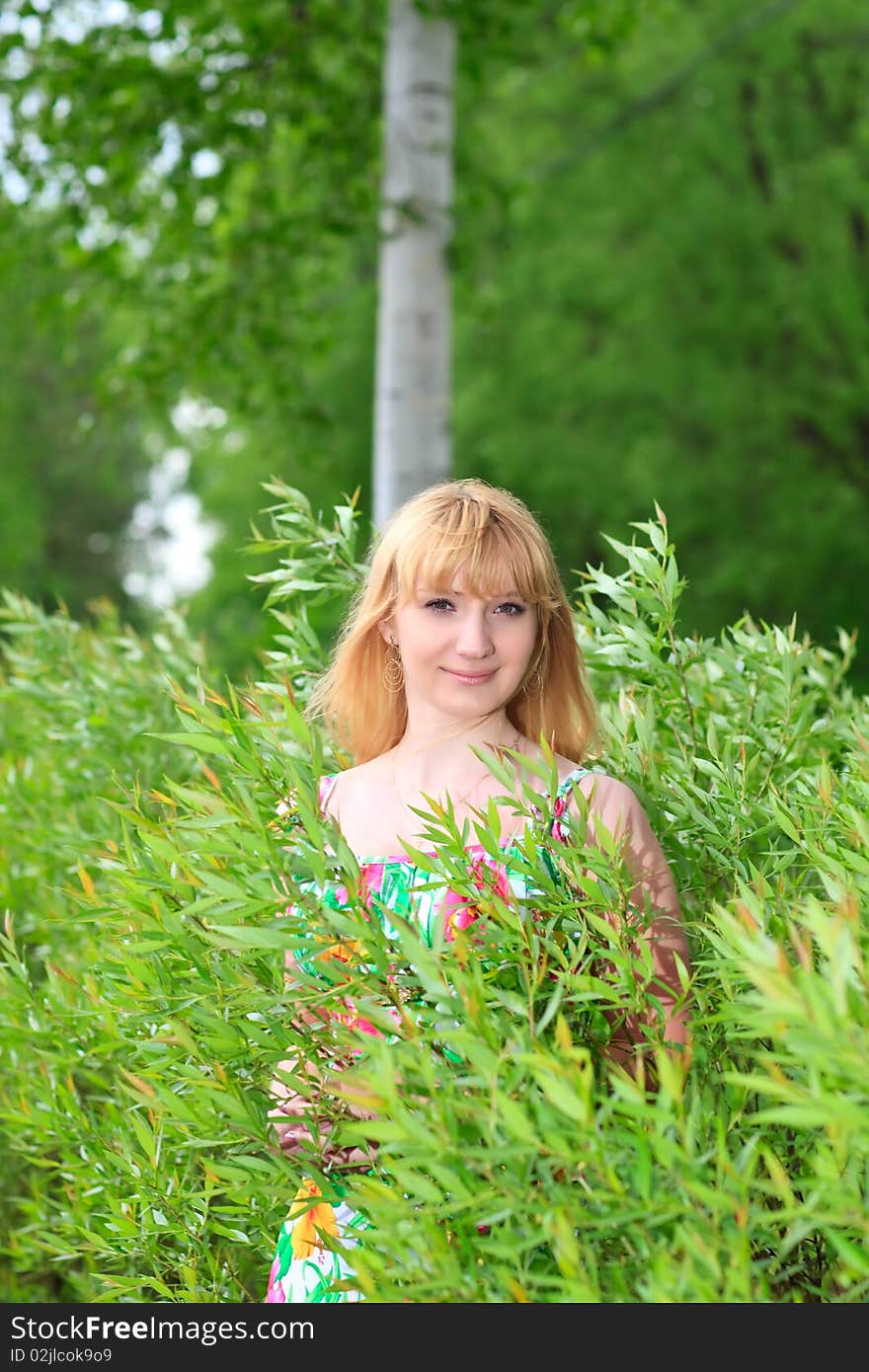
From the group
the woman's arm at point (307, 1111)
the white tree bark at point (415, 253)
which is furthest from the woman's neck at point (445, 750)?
the white tree bark at point (415, 253)

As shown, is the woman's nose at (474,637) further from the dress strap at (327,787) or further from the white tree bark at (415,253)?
the white tree bark at (415,253)

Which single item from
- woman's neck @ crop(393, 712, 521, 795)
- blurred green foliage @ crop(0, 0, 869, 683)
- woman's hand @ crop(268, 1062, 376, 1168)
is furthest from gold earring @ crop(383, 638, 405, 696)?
blurred green foliage @ crop(0, 0, 869, 683)

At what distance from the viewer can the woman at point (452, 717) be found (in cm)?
223

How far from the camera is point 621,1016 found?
6.89 feet

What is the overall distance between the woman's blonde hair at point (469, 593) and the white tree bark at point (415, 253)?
4.92m

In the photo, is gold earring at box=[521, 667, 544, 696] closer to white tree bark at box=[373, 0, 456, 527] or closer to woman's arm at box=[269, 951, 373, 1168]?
woman's arm at box=[269, 951, 373, 1168]

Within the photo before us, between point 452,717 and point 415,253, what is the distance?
581cm

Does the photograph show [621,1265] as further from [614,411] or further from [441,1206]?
[614,411]

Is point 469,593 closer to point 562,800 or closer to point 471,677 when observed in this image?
point 471,677

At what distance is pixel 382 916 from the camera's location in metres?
2.20

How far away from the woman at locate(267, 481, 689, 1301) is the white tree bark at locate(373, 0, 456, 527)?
16.7 ft

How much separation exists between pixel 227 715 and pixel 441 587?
47cm

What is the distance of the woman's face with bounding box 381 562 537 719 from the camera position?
2.43 metres
